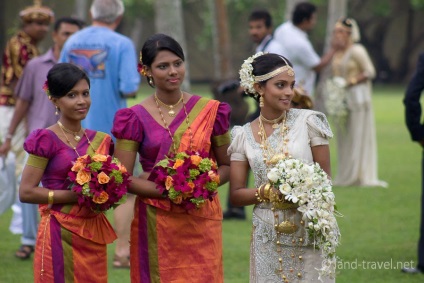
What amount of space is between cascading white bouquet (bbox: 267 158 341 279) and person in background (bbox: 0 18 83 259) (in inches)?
172

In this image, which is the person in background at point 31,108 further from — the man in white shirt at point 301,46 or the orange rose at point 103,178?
the orange rose at point 103,178

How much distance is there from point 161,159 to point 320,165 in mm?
968

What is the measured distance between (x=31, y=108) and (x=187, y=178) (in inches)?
173

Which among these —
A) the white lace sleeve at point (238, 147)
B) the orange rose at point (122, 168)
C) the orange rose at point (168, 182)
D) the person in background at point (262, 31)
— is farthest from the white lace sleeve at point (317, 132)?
the person in background at point (262, 31)

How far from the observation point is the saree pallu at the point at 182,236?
633 centimetres

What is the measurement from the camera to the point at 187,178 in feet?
19.7

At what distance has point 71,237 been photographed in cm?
642

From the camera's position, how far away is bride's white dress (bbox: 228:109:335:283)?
616cm

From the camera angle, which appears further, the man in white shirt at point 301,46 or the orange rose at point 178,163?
the man in white shirt at point 301,46

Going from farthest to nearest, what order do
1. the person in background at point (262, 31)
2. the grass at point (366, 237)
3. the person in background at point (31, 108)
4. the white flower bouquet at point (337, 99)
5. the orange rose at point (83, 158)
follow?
the white flower bouquet at point (337, 99), the person in background at point (262, 31), the person in background at point (31, 108), the grass at point (366, 237), the orange rose at point (83, 158)

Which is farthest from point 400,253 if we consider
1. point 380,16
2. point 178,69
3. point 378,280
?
point 380,16

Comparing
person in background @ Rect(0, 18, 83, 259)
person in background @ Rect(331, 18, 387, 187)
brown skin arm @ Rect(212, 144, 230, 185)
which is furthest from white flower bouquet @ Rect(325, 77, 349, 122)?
brown skin arm @ Rect(212, 144, 230, 185)

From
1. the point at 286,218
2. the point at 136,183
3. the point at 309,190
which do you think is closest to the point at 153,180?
the point at 136,183

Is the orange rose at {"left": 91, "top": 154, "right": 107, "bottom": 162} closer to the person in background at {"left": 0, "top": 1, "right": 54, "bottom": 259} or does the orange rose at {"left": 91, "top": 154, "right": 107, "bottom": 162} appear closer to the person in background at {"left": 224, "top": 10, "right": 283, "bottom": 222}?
the person in background at {"left": 0, "top": 1, "right": 54, "bottom": 259}
